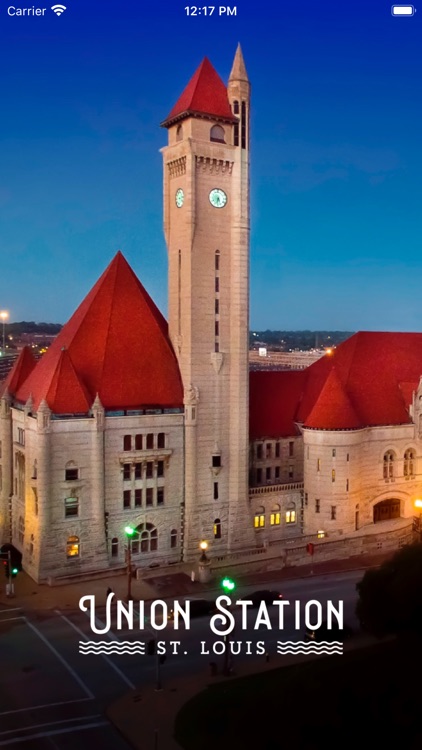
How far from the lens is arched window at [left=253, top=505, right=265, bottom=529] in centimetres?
5953

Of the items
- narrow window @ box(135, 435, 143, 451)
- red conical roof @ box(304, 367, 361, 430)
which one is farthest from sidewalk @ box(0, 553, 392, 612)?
red conical roof @ box(304, 367, 361, 430)

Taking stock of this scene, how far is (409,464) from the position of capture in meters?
63.7

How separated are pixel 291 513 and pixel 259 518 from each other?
3093 millimetres

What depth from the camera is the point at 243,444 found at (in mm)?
57469

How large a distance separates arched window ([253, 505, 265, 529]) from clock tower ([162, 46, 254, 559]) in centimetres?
146

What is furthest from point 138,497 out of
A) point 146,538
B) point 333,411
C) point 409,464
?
point 409,464

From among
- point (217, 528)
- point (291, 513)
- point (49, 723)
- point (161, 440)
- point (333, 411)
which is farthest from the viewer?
point (291, 513)

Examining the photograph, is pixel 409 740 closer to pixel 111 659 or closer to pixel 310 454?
pixel 111 659

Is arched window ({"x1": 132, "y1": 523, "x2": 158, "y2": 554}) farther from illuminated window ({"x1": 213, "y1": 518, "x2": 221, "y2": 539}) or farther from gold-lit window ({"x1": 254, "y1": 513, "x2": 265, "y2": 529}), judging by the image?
gold-lit window ({"x1": 254, "y1": 513, "x2": 265, "y2": 529})

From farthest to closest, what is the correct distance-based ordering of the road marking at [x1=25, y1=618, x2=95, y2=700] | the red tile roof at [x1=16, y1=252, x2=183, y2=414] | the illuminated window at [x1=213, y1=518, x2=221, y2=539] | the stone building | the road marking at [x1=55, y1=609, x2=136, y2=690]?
1. the illuminated window at [x1=213, y1=518, x2=221, y2=539]
2. the red tile roof at [x1=16, y1=252, x2=183, y2=414]
3. the stone building
4. the road marking at [x1=55, y1=609, x2=136, y2=690]
5. the road marking at [x1=25, y1=618, x2=95, y2=700]

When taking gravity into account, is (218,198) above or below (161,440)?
above

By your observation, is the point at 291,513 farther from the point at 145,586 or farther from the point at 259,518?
the point at 145,586

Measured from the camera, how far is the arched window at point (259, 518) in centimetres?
5953

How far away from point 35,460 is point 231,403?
51.1 feet
